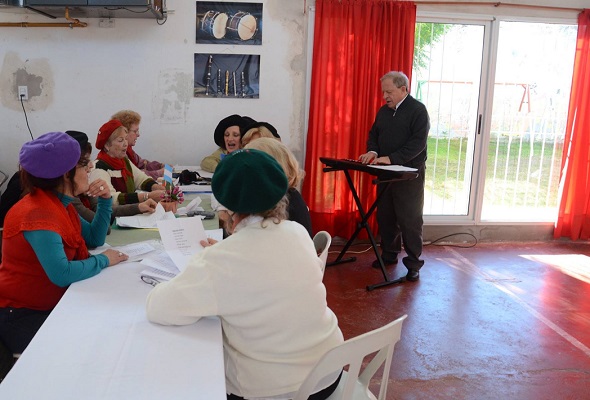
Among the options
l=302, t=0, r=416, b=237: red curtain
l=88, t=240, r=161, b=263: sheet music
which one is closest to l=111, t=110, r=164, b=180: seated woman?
l=302, t=0, r=416, b=237: red curtain

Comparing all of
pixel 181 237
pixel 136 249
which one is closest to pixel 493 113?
pixel 181 237

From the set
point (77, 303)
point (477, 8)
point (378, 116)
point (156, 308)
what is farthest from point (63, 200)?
point (477, 8)

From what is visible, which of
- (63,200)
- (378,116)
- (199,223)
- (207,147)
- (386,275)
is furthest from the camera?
(207,147)

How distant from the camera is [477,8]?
491cm

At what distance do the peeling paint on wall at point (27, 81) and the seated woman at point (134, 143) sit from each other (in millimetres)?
1010

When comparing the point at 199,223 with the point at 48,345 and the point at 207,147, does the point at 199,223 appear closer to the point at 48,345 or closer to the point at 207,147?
the point at 48,345

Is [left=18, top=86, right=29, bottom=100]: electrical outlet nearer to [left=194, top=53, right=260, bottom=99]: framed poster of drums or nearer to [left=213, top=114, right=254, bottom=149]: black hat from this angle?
[left=194, top=53, right=260, bottom=99]: framed poster of drums

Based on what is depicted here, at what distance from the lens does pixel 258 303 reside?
136cm

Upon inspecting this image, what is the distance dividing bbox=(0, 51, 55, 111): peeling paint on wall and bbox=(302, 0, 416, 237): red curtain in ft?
7.52

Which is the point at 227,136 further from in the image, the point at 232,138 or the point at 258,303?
the point at 258,303

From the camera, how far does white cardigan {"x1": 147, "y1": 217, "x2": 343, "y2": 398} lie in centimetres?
134

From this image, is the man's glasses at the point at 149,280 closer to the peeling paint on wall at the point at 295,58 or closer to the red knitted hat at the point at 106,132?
the red knitted hat at the point at 106,132

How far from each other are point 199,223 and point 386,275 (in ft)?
7.38

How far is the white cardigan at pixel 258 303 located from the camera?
134 centimetres
